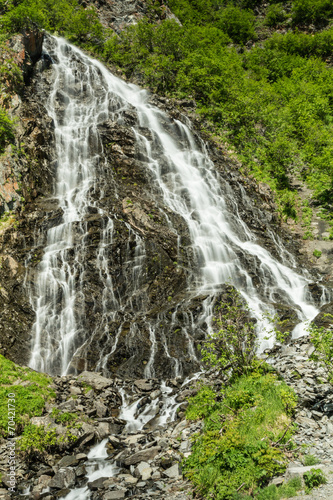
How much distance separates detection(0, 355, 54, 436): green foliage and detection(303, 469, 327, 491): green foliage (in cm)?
752

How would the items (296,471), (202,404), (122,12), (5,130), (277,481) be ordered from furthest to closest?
1. (122,12)
2. (5,130)
3. (202,404)
4. (277,481)
5. (296,471)

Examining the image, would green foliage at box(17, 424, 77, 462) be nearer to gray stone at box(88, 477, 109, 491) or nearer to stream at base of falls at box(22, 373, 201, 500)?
stream at base of falls at box(22, 373, 201, 500)

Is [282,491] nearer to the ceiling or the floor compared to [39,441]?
nearer to the floor

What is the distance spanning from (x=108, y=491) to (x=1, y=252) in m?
12.3

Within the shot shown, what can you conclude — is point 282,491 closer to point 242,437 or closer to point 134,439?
point 242,437

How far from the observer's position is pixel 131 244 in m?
18.2

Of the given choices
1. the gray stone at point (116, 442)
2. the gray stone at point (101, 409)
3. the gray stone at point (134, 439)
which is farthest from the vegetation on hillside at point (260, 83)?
the gray stone at point (116, 442)

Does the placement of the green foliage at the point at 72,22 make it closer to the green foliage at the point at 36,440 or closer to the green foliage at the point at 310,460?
the green foliage at the point at 36,440

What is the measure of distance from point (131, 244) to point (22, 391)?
921 cm

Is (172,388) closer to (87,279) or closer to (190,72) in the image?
(87,279)

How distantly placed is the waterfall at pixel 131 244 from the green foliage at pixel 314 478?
24.1ft

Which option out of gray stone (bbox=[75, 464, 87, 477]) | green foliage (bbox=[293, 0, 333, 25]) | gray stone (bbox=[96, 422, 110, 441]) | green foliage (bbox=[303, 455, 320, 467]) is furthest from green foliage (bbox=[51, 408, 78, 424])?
green foliage (bbox=[293, 0, 333, 25])

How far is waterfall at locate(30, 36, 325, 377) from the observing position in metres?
15.2

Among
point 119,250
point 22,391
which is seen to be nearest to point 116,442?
point 22,391
